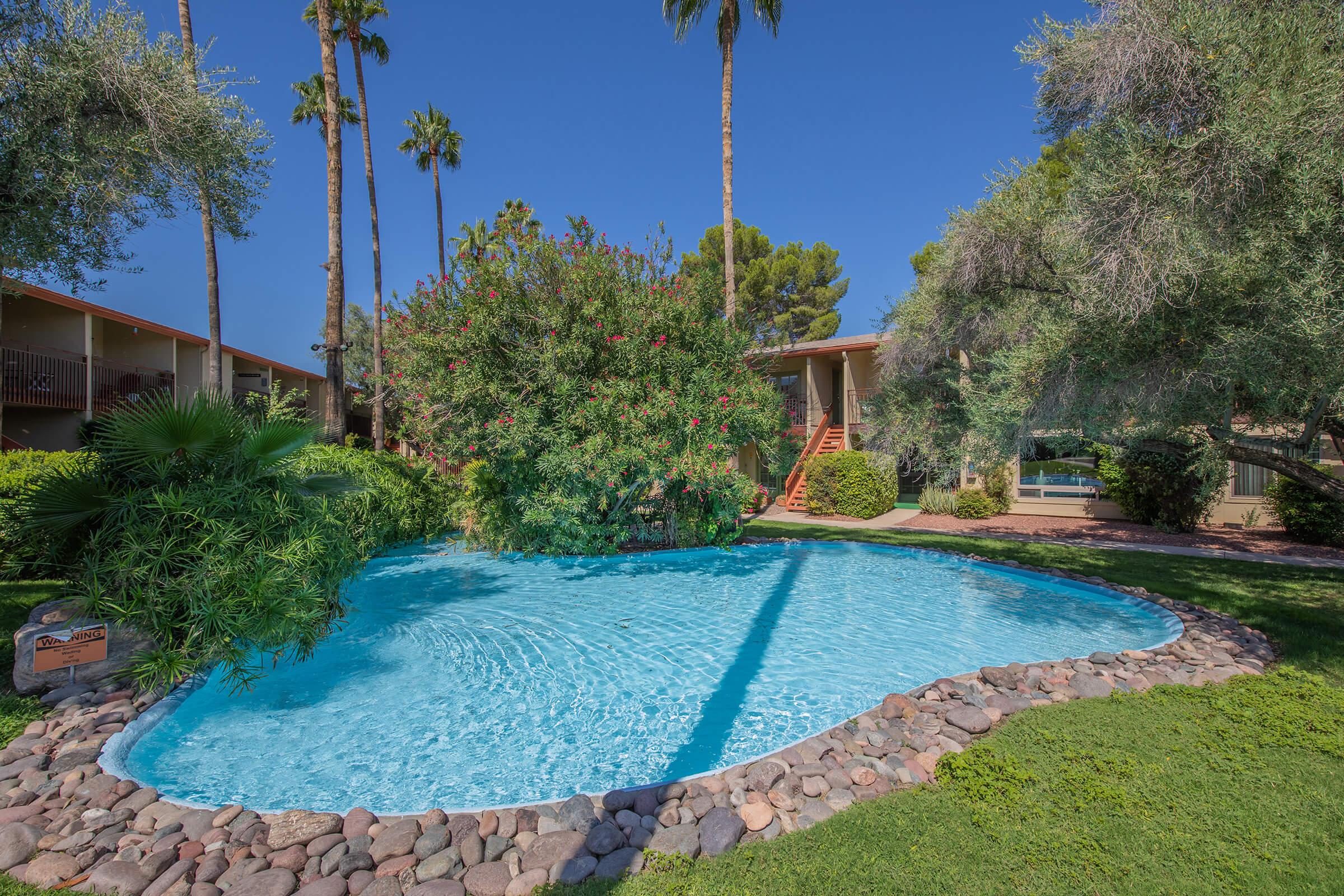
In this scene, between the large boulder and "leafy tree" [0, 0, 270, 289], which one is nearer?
the large boulder

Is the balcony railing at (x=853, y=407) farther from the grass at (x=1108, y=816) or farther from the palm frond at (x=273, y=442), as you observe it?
the palm frond at (x=273, y=442)

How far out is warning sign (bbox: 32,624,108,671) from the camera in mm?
4676

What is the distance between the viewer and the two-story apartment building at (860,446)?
1473 centimetres

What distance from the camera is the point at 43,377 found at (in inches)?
587

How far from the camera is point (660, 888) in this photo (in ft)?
9.41

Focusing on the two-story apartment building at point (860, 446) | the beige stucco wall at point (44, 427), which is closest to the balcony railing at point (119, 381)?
the beige stucco wall at point (44, 427)

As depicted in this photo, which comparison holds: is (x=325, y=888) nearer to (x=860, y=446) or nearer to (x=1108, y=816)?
(x=1108, y=816)

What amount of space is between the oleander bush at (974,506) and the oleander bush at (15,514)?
17.9 metres

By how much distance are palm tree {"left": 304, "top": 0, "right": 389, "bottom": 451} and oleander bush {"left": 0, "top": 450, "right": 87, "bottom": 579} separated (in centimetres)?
798

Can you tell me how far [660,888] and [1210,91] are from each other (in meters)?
7.18

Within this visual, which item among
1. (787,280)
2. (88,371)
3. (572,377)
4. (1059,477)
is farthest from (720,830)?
(787,280)

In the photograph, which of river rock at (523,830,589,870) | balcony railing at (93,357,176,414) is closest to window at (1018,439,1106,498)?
river rock at (523,830,589,870)

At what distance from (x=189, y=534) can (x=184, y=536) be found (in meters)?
0.03

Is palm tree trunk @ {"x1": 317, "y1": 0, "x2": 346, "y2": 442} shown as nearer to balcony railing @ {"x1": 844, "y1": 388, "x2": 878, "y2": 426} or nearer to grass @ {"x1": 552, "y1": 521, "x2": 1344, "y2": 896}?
grass @ {"x1": 552, "y1": 521, "x2": 1344, "y2": 896}
